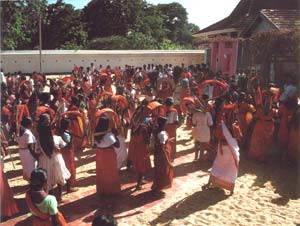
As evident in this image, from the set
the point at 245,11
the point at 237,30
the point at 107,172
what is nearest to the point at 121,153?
the point at 107,172

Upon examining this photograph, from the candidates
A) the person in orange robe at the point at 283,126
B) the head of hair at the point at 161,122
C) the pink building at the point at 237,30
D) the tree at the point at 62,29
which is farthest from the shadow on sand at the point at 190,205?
the tree at the point at 62,29

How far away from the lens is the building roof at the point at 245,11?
975 inches

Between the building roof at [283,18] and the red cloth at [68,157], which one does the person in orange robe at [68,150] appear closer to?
the red cloth at [68,157]

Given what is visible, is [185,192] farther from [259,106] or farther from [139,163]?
[259,106]

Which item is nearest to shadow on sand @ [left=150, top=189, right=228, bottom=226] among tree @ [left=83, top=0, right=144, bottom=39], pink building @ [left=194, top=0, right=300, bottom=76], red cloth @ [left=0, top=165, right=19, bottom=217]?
red cloth @ [left=0, top=165, right=19, bottom=217]

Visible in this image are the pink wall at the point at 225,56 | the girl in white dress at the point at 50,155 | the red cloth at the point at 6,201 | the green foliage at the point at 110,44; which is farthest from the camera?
the green foliage at the point at 110,44

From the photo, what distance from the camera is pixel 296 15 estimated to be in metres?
20.3

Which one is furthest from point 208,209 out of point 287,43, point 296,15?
point 296,15

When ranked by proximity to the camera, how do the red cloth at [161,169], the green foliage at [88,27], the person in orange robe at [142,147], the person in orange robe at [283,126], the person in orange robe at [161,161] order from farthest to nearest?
the green foliage at [88,27] < the person in orange robe at [283,126] < the person in orange robe at [142,147] < the red cloth at [161,169] < the person in orange robe at [161,161]

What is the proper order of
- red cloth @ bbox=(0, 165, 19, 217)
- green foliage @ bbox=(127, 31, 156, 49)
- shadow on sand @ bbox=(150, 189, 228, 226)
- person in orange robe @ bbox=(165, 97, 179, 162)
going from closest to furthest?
red cloth @ bbox=(0, 165, 19, 217) → shadow on sand @ bbox=(150, 189, 228, 226) → person in orange robe @ bbox=(165, 97, 179, 162) → green foliage @ bbox=(127, 31, 156, 49)

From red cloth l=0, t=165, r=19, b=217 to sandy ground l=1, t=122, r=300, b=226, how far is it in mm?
132

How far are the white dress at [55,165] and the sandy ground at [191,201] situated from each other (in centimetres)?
53

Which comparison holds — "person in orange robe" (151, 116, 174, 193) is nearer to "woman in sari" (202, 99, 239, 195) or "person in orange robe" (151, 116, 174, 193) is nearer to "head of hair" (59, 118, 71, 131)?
"woman in sari" (202, 99, 239, 195)

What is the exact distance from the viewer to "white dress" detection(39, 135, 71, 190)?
22.6 ft
